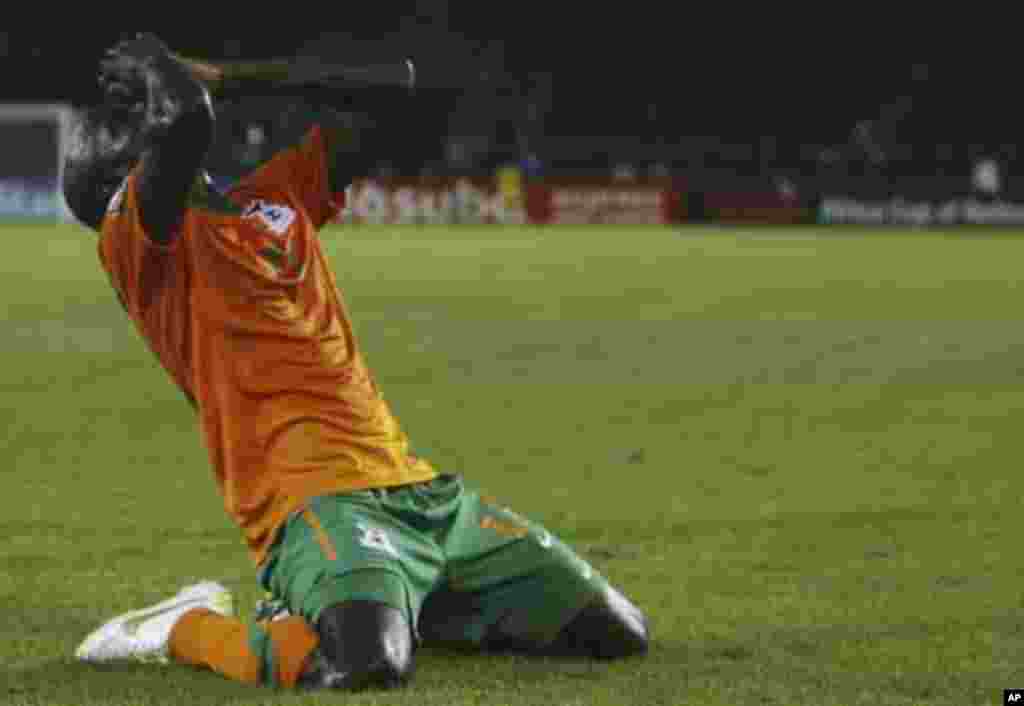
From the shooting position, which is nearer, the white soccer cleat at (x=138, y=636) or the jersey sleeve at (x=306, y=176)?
the white soccer cleat at (x=138, y=636)

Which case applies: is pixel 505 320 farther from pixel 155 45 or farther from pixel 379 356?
pixel 155 45

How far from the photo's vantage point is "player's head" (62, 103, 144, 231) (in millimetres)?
5605

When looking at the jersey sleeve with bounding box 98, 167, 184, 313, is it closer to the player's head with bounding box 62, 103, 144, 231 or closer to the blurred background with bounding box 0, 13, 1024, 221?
the player's head with bounding box 62, 103, 144, 231

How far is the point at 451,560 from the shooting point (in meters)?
5.76

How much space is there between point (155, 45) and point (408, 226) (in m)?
35.3

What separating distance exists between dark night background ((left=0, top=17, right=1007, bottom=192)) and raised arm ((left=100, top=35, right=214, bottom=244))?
38.8 m

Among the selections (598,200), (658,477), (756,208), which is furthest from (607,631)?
(756,208)

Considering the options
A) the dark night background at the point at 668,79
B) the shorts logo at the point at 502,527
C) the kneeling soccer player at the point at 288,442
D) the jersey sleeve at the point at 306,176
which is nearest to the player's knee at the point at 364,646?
the kneeling soccer player at the point at 288,442

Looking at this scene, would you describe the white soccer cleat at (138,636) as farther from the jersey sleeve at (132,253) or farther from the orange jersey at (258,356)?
the jersey sleeve at (132,253)

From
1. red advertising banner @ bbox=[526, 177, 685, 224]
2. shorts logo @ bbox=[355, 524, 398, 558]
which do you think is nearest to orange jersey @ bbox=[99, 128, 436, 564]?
shorts logo @ bbox=[355, 524, 398, 558]

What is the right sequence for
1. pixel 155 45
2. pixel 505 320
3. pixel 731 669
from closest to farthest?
1. pixel 155 45
2. pixel 731 669
3. pixel 505 320

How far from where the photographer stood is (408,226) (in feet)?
133

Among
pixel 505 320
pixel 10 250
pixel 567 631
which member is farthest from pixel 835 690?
pixel 10 250

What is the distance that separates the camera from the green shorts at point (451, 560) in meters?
5.49
